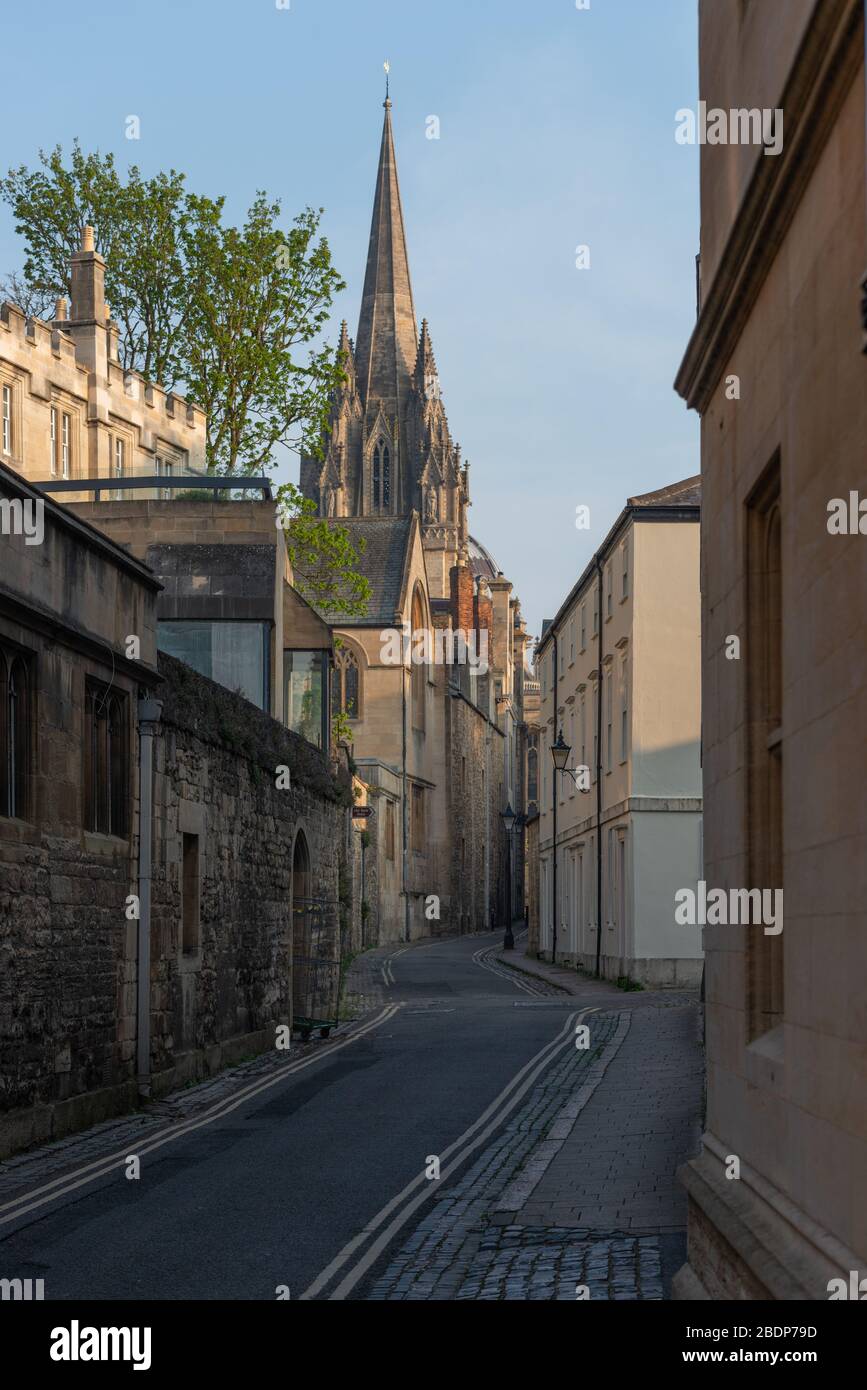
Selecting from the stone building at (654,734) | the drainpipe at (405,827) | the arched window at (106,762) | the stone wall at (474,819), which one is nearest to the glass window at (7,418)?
the stone building at (654,734)

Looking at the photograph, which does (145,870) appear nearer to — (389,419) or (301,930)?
(301,930)

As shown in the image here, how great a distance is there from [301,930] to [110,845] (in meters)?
11.3

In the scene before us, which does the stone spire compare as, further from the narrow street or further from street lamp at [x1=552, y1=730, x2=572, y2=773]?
the narrow street

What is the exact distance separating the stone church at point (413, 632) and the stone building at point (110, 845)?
3379 cm

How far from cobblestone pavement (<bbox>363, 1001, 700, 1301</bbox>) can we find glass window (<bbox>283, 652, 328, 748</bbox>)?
12.1 meters

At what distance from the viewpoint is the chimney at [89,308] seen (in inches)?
1608

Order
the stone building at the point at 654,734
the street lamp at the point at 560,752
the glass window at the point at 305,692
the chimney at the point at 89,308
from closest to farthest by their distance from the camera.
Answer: the glass window at the point at 305,692
the stone building at the point at 654,734
the street lamp at the point at 560,752
the chimney at the point at 89,308

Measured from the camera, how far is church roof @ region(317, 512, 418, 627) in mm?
70856

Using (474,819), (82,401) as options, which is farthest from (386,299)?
(82,401)

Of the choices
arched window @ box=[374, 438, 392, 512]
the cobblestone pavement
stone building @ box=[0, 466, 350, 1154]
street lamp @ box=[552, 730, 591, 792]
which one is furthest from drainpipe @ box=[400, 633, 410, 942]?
the cobblestone pavement

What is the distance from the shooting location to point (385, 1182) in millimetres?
11773

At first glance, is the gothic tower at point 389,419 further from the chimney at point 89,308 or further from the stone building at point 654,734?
the stone building at point 654,734

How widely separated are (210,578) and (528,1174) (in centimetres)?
1569
